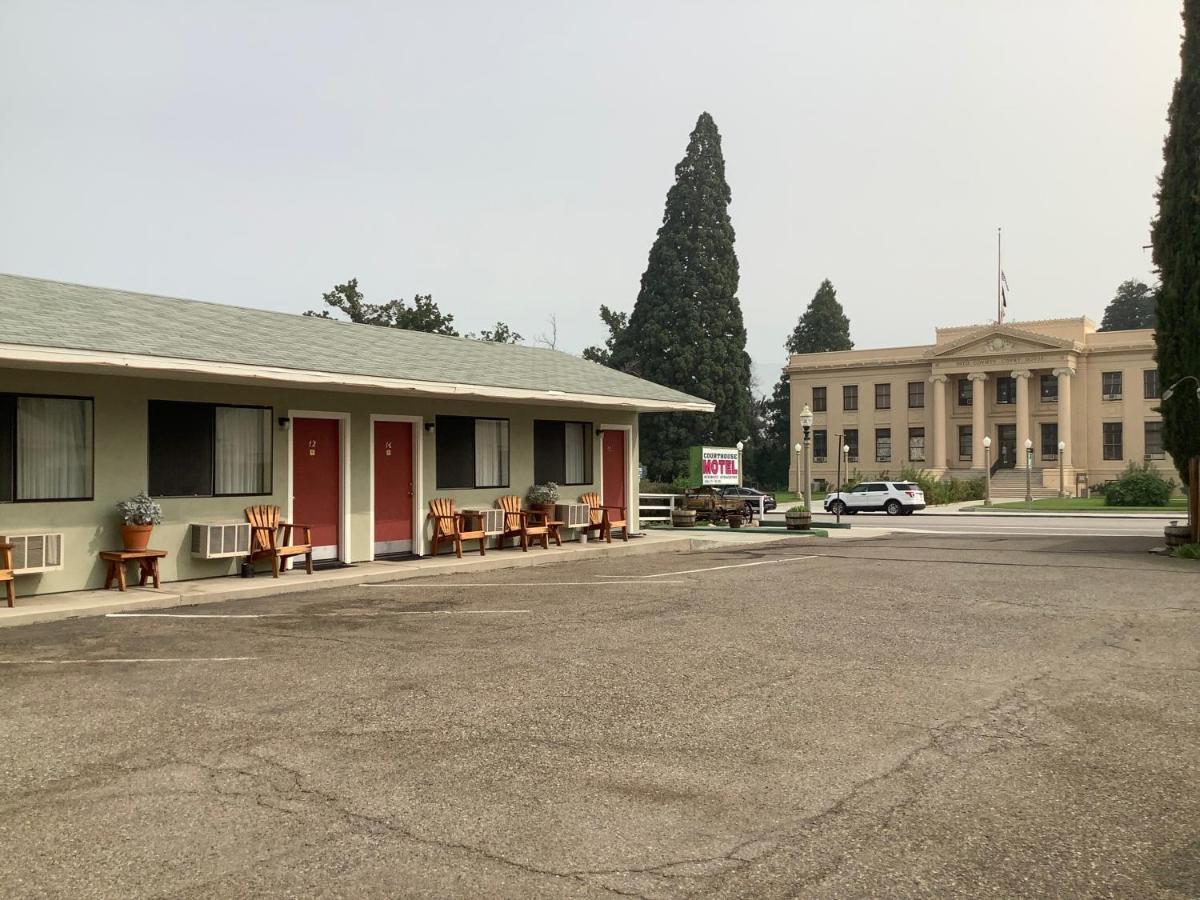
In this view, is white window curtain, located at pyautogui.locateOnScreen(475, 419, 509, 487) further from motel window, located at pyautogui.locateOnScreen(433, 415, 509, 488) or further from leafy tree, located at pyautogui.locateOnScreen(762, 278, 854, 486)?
leafy tree, located at pyautogui.locateOnScreen(762, 278, 854, 486)

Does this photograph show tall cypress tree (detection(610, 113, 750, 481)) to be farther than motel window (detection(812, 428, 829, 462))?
No

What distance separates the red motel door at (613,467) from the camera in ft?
67.9

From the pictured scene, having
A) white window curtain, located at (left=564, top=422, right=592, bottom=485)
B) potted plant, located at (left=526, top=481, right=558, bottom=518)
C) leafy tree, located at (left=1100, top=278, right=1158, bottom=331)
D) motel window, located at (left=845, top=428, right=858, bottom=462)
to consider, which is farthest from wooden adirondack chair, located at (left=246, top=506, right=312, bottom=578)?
leafy tree, located at (left=1100, top=278, right=1158, bottom=331)

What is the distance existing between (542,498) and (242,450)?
19.7 ft

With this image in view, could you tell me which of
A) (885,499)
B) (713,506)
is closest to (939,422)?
(885,499)

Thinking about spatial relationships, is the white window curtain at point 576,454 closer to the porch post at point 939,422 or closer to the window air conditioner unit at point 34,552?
the window air conditioner unit at point 34,552

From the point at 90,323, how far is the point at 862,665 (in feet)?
33.2

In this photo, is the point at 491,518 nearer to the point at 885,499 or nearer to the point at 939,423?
the point at 885,499

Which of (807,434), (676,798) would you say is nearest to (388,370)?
(676,798)

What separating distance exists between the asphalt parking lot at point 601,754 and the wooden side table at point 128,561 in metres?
1.61

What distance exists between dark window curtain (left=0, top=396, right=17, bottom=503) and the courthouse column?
184 ft

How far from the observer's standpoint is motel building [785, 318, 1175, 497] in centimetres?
5678

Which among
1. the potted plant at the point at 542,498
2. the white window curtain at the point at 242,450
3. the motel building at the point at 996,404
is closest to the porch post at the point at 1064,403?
the motel building at the point at 996,404

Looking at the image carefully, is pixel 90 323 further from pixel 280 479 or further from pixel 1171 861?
pixel 1171 861
